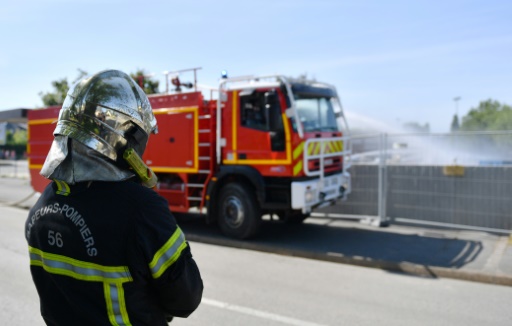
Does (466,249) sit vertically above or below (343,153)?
below

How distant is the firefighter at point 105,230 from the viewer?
1.49m

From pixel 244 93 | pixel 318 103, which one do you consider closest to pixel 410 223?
pixel 318 103

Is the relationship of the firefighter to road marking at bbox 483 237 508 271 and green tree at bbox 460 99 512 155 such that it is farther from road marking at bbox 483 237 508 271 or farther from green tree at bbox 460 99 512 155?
green tree at bbox 460 99 512 155

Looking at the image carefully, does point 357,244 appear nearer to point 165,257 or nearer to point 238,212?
point 238,212

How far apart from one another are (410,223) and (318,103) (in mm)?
2984

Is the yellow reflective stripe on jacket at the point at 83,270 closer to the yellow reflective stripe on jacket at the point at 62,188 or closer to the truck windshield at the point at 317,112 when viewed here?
the yellow reflective stripe on jacket at the point at 62,188

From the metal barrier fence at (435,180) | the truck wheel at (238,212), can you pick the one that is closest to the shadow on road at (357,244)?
the truck wheel at (238,212)

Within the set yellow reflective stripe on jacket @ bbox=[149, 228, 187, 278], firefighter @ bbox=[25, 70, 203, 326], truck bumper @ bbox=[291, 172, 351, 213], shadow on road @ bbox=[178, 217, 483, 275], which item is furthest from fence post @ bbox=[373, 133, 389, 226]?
yellow reflective stripe on jacket @ bbox=[149, 228, 187, 278]

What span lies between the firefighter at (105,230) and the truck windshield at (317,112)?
6.39 m

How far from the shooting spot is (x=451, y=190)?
8539 millimetres

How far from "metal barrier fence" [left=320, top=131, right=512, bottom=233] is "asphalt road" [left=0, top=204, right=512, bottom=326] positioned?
2.86 meters

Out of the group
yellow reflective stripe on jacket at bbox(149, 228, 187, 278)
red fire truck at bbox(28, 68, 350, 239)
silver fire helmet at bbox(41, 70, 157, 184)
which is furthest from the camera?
red fire truck at bbox(28, 68, 350, 239)

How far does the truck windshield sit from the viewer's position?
804 centimetres

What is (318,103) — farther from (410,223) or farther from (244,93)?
(410,223)
